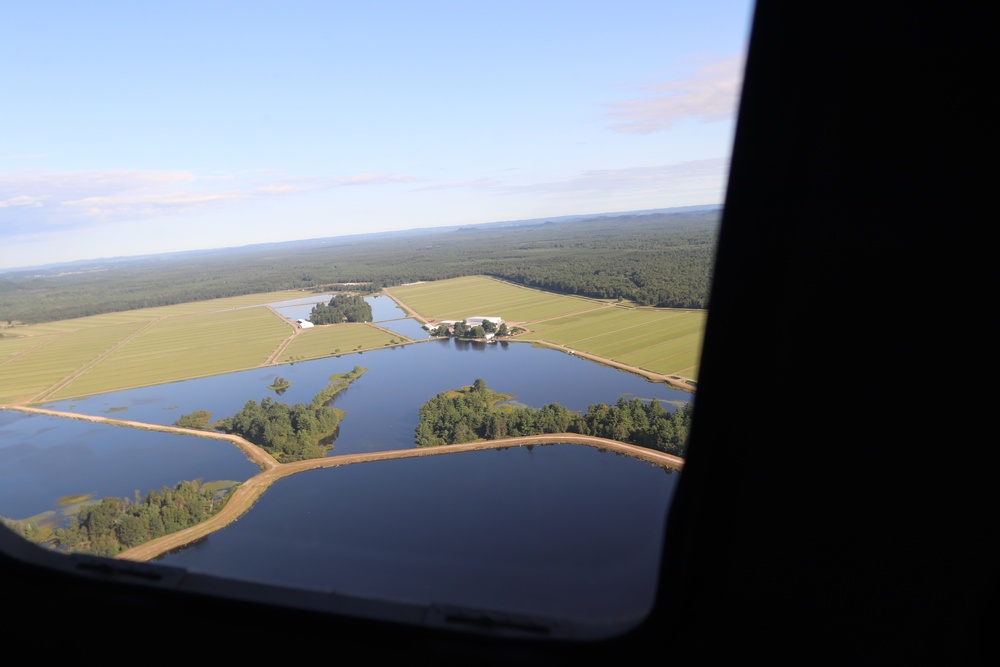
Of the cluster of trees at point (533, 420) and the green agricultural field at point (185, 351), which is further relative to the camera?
the green agricultural field at point (185, 351)

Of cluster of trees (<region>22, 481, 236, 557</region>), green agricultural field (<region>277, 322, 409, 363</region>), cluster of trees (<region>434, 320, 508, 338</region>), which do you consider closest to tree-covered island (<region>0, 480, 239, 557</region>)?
cluster of trees (<region>22, 481, 236, 557</region>)

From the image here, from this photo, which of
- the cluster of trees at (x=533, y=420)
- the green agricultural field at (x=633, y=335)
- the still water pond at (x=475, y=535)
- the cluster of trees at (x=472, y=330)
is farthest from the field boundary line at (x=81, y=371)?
the green agricultural field at (x=633, y=335)

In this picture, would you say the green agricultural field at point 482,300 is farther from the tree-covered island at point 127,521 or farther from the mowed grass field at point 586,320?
the tree-covered island at point 127,521

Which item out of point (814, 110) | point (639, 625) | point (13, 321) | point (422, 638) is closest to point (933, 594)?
point (639, 625)

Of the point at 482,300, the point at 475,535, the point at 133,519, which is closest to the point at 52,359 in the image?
the point at 133,519

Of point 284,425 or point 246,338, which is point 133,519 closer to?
point 284,425

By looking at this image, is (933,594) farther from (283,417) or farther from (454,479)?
(283,417)

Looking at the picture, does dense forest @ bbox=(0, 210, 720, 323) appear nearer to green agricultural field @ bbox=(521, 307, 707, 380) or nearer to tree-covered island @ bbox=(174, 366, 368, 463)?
green agricultural field @ bbox=(521, 307, 707, 380)
